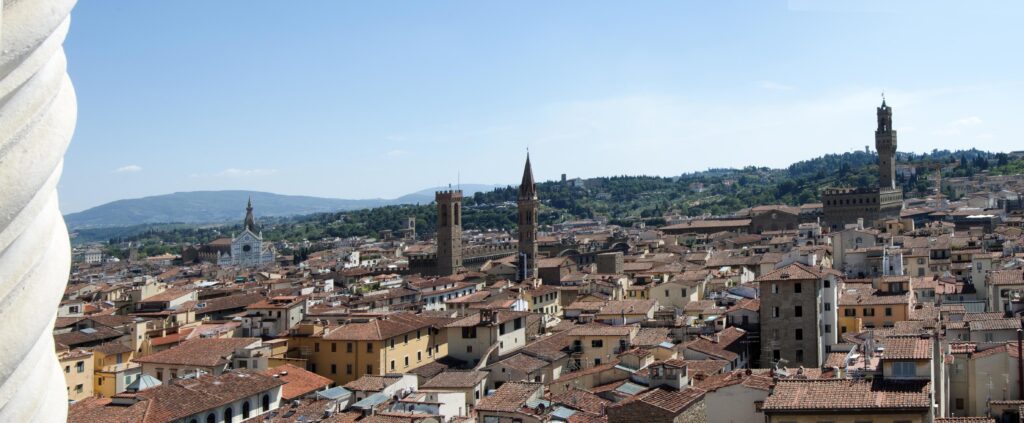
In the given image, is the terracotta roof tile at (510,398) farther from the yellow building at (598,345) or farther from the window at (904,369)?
the window at (904,369)

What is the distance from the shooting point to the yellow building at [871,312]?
29312 millimetres

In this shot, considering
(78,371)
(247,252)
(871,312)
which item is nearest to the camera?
(78,371)

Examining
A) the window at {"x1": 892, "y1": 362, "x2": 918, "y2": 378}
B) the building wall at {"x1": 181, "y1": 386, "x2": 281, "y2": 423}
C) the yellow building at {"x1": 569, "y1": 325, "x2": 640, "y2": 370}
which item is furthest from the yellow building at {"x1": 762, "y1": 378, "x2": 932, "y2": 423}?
the yellow building at {"x1": 569, "y1": 325, "x2": 640, "y2": 370}

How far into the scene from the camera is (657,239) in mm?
78688

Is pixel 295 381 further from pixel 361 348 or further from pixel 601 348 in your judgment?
pixel 601 348

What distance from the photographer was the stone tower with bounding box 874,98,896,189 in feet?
275

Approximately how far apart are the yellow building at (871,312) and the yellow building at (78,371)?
71.8 feet

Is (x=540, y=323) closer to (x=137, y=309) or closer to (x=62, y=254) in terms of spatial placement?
(x=137, y=309)

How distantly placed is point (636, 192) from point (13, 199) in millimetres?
190217

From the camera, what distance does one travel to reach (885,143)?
84.1m

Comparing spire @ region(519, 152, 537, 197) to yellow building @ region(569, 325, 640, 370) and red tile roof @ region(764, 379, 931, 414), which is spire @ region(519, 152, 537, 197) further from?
red tile roof @ region(764, 379, 931, 414)

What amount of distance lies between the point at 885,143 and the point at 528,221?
36021 millimetres

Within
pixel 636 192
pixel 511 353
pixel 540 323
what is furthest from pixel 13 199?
pixel 636 192

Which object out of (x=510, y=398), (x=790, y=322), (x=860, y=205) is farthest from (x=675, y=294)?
(x=860, y=205)
